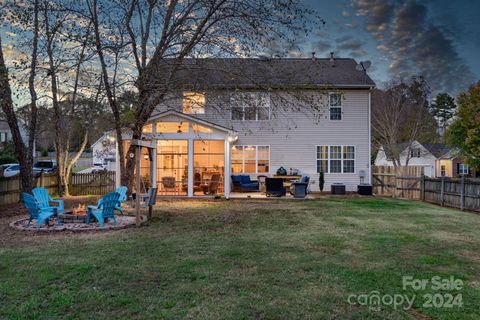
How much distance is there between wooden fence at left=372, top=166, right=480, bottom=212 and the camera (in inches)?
538

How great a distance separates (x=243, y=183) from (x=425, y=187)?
8.61m

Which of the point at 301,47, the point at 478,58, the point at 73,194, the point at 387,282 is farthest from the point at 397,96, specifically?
the point at 387,282

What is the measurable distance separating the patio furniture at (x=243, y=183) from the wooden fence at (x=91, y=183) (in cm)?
662

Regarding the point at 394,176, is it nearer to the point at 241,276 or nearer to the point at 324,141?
the point at 324,141

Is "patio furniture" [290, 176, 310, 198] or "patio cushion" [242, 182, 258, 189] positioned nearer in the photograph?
"patio furniture" [290, 176, 310, 198]

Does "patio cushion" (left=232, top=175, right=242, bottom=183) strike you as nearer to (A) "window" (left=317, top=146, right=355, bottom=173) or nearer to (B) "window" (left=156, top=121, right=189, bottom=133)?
(B) "window" (left=156, top=121, right=189, bottom=133)

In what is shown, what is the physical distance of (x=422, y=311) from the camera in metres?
4.03

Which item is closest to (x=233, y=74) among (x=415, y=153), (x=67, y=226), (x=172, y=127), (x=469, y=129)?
(x=67, y=226)

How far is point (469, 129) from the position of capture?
20.4 meters

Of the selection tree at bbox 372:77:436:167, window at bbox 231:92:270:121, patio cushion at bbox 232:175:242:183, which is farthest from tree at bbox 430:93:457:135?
window at bbox 231:92:270:121

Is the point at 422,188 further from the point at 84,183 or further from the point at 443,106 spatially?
the point at 443,106

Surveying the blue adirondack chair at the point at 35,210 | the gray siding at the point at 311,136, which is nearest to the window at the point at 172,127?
the gray siding at the point at 311,136

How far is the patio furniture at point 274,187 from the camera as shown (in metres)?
17.0

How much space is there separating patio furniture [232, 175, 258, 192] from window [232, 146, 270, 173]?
938 mm
